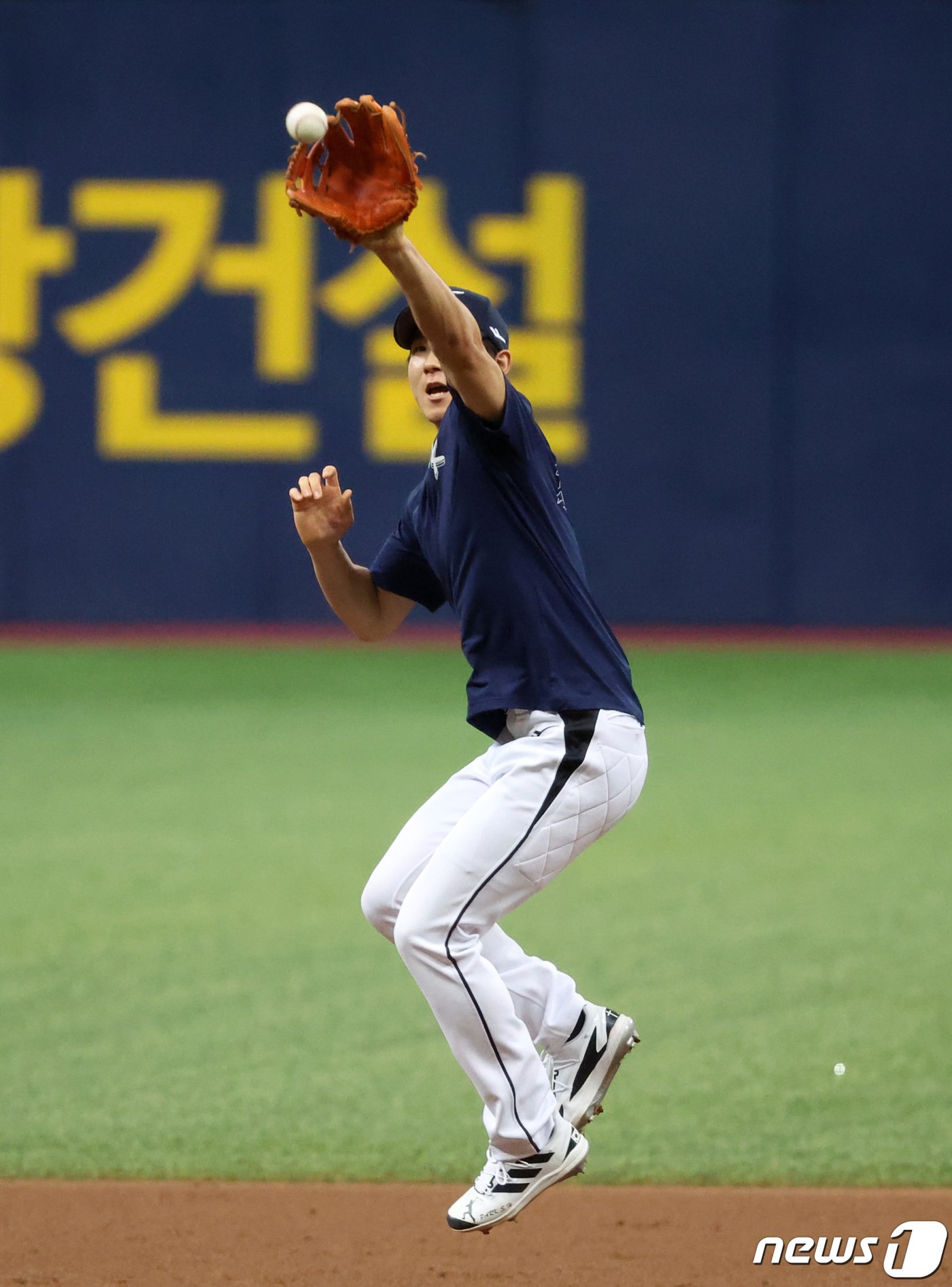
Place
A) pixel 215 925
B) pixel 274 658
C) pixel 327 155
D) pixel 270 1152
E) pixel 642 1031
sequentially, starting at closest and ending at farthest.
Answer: pixel 327 155
pixel 270 1152
pixel 642 1031
pixel 215 925
pixel 274 658

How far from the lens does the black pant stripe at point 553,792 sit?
3.48m

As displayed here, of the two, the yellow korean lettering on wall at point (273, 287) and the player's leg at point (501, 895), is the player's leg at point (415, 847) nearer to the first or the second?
the player's leg at point (501, 895)

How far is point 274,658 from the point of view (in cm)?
1351

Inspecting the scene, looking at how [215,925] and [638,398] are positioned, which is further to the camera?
[638,398]

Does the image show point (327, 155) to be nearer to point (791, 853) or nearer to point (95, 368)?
point (791, 853)

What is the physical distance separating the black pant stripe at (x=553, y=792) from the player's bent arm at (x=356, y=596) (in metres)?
0.61

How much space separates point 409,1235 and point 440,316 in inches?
86.7

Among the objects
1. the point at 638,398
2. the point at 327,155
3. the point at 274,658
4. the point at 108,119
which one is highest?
the point at 108,119

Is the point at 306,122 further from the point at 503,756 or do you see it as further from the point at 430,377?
the point at 503,756

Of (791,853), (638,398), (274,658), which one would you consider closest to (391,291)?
(638,398)

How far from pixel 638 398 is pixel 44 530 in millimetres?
4895

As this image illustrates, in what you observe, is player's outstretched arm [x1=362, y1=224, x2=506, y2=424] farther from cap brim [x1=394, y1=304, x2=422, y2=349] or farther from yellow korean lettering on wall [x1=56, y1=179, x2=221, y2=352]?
yellow korean lettering on wall [x1=56, y1=179, x2=221, y2=352]

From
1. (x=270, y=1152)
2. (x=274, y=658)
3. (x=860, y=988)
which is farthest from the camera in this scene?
(x=274, y=658)

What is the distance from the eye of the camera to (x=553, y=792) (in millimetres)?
3543
